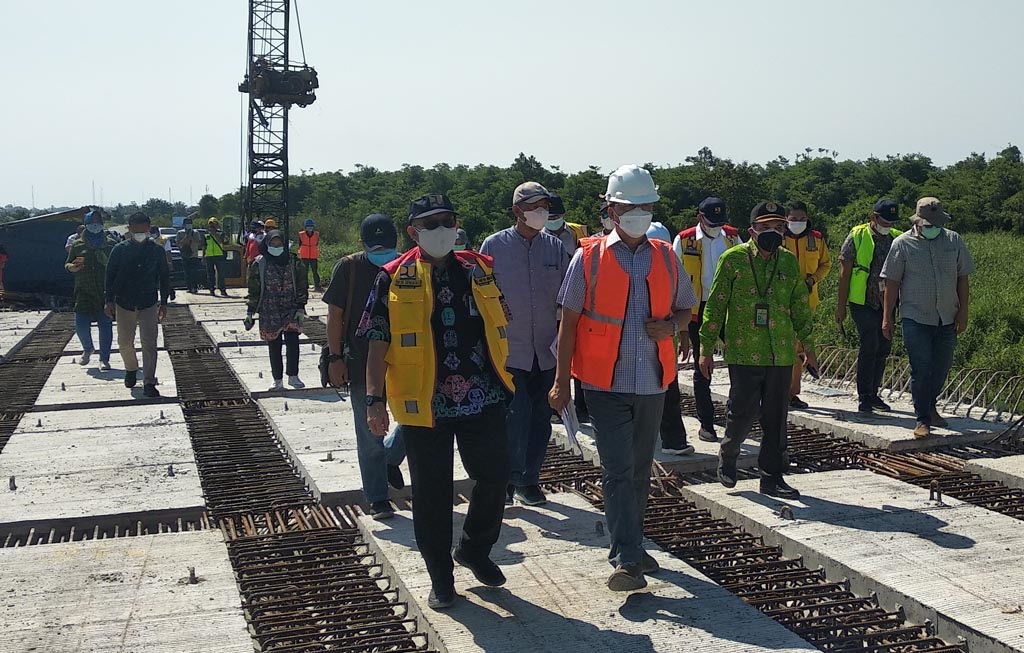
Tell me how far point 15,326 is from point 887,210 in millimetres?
15487

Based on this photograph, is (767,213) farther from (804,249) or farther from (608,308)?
(804,249)

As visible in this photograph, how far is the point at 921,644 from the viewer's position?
4.66 meters

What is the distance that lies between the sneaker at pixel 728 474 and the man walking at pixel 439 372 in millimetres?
2350

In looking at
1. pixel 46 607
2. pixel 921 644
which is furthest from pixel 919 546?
pixel 46 607

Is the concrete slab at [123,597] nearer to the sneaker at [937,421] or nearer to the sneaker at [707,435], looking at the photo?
the sneaker at [707,435]

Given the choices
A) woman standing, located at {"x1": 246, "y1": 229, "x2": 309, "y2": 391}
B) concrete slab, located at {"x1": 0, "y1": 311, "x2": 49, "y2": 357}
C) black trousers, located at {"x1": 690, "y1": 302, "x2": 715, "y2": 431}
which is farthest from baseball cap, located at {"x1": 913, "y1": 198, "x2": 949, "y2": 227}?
concrete slab, located at {"x1": 0, "y1": 311, "x2": 49, "y2": 357}

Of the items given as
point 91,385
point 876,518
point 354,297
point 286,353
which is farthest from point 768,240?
point 91,385

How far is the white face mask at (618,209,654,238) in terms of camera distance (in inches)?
199

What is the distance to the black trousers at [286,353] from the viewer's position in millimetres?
11188

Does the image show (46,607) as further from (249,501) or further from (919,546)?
(919,546)

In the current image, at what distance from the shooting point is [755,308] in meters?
6.66

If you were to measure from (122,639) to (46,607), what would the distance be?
650 mm

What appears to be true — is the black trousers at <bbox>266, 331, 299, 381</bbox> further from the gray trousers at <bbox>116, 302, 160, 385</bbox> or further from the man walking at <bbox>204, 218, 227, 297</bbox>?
the man walking at <bbox>204, 218, 227, 297</bbox>

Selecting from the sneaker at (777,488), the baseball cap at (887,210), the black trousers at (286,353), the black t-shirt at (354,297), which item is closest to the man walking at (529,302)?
the black t-shirt at (354,297)
